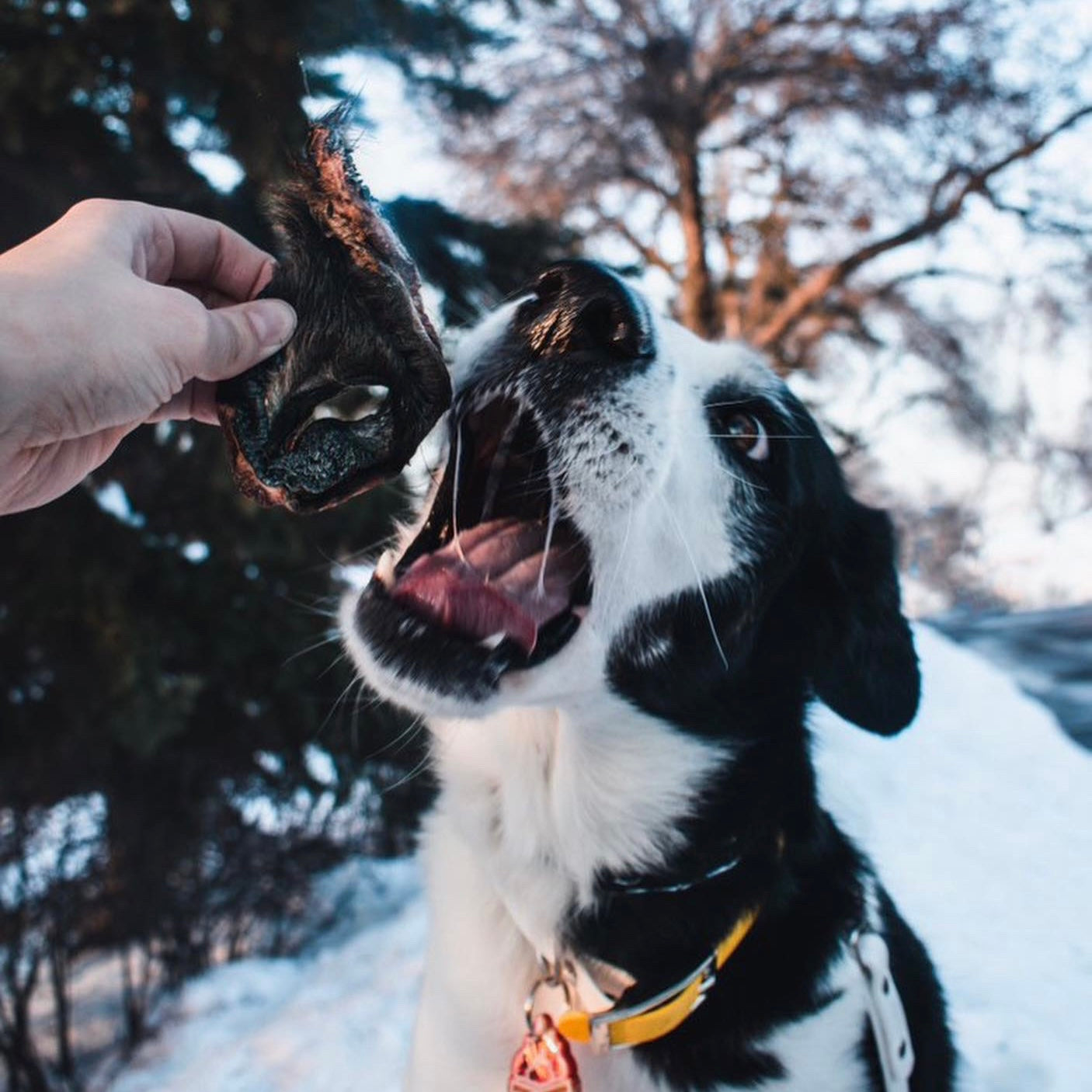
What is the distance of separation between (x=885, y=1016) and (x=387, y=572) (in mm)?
1358

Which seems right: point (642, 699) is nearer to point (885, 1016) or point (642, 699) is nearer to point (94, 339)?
point (885, 1016)

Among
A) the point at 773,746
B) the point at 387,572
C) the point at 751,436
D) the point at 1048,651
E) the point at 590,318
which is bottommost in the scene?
the point at 1048,651

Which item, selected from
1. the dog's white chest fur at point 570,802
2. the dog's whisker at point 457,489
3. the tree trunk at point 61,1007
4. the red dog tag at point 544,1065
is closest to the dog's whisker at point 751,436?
the dog's whisker at point 457,489

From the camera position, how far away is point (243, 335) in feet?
4.60

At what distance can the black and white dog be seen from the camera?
1.58 metres

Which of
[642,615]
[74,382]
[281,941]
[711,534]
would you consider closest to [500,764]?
[642,615]

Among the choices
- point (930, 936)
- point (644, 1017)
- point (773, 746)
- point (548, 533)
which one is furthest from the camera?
point (930, 936)

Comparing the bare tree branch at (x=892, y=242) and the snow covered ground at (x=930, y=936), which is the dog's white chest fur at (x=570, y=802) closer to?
the snow covered ground at (x=930, y=936)

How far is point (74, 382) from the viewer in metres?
1.31

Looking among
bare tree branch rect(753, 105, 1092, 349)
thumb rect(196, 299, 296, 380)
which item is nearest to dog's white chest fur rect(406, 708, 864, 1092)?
thumb rect(196, 299, 296, 380)

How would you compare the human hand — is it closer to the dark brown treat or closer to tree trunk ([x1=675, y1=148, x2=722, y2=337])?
the dark brown treat

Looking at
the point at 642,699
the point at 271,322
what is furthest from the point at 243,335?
the point at 642,699

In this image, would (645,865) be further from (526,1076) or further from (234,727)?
(234,727)

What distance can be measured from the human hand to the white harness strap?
1.67m
